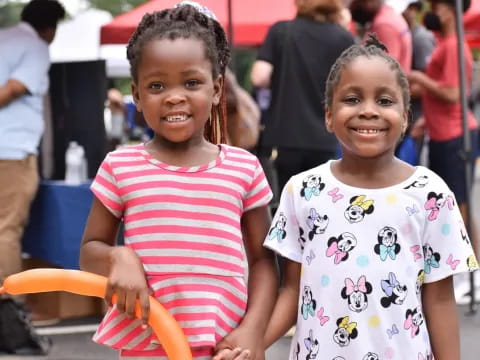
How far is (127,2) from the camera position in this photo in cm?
3834

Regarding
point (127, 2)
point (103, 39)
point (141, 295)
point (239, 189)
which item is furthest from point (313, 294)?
point (127, 2)

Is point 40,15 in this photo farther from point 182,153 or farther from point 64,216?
point 182,153

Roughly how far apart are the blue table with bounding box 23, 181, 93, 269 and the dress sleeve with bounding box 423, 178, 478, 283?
11.2 ft

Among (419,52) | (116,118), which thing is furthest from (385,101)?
(116,118)

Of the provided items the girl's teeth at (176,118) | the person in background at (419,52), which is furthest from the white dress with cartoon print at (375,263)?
the person in background at (419,52)

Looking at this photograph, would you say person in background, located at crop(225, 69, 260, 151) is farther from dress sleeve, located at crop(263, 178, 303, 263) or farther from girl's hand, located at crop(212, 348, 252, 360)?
girl's hand, located at crop(212, 348, 252, 360)

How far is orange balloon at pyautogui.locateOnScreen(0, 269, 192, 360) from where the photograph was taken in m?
2.05

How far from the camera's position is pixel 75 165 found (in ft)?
19.4

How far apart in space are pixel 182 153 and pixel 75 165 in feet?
12.3

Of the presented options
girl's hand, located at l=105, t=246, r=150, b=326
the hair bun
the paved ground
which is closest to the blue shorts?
the paved ground

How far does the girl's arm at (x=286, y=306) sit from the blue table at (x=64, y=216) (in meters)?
3.16

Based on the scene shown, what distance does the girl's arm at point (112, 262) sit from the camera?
81.0 inches

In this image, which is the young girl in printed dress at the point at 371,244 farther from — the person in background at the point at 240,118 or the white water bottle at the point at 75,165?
the white water bottle at the point at 75,165

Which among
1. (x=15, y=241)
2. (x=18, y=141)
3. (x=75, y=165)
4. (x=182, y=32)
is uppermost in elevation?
(x=182, y=32)
